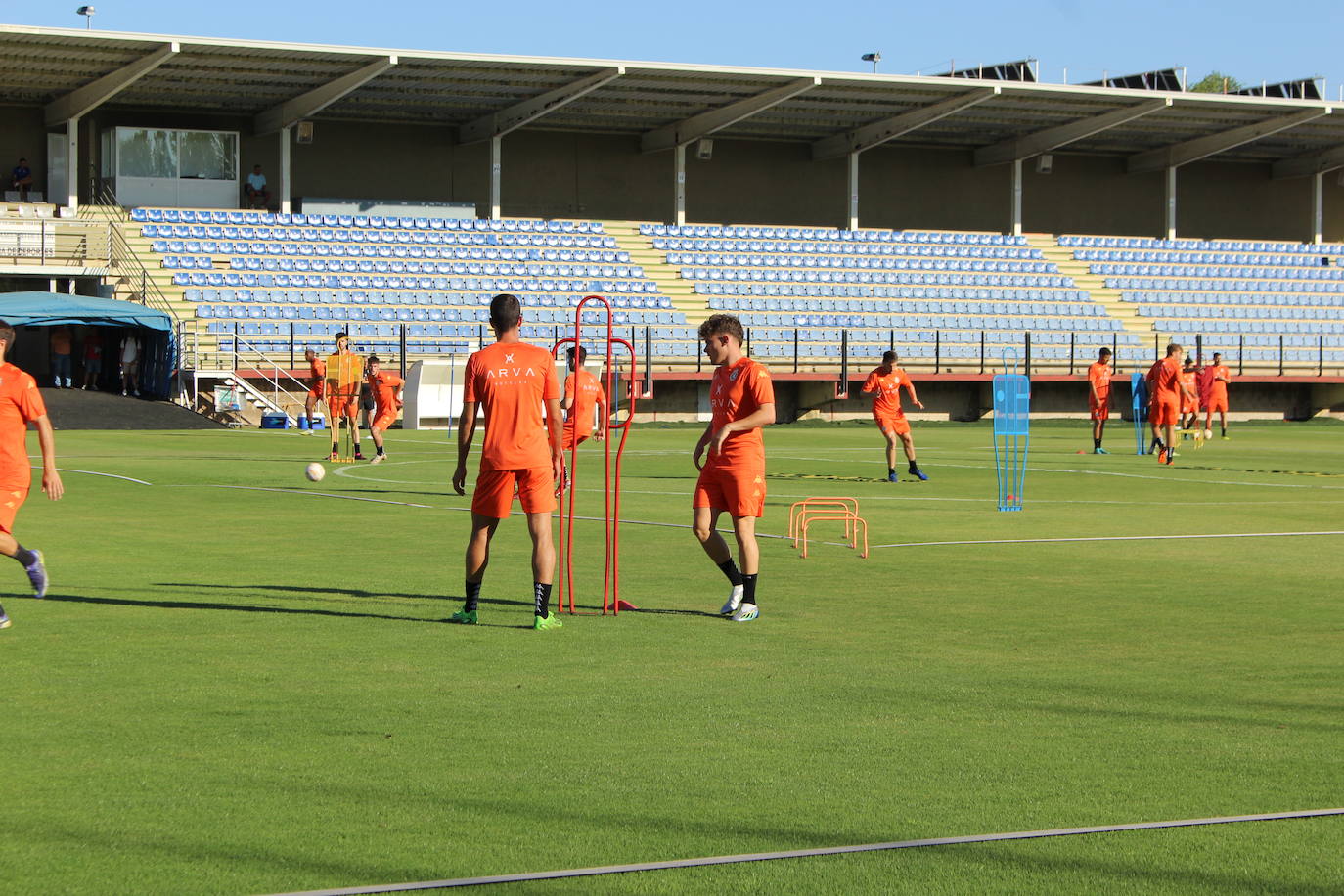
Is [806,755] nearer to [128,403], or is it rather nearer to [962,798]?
[962,798]

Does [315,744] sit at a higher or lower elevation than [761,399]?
lower

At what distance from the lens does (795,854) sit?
526 centimetres

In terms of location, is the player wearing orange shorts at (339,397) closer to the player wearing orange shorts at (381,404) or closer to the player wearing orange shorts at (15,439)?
the player wearing orange shorts at (381,404)

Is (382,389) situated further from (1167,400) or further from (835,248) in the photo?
(835,248)

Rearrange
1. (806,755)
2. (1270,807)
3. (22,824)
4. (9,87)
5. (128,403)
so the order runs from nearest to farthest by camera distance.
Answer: (22,824), (1270,807), (806,755), (128,403), (9,87)

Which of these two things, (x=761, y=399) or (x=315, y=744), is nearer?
(x=315, y=744)

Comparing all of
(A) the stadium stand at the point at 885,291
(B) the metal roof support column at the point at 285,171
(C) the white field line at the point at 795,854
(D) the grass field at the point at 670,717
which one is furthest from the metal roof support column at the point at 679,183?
(C) the white field line at the point at 795,854

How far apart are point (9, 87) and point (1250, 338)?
39128 millimetres

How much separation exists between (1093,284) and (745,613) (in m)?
48.7

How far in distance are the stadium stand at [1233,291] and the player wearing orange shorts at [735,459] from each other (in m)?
44.9

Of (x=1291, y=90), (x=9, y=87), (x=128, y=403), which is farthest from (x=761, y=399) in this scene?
(x=1291, y=90)

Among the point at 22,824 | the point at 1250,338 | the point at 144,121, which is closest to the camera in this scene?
the point at 22,824

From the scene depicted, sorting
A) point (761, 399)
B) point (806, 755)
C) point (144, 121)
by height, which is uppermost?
point (144, 121)

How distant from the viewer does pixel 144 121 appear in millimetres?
50844
